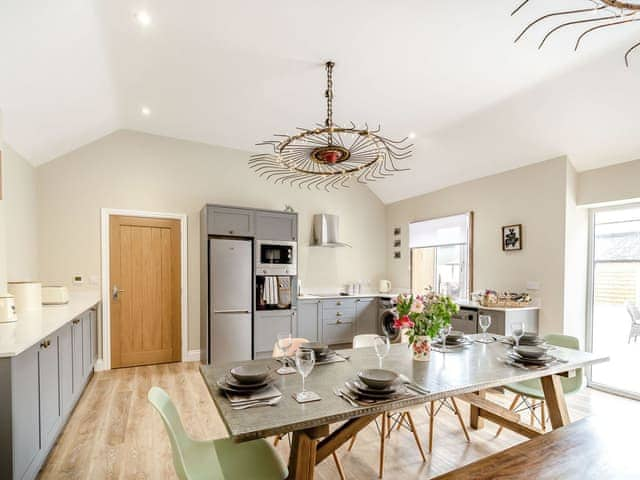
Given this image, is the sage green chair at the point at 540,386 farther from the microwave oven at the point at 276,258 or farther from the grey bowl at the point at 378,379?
the microwave oven at the point at 276,258

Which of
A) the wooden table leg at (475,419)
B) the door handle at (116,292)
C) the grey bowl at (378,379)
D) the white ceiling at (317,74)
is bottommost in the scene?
the wooden table leg at (475,419)

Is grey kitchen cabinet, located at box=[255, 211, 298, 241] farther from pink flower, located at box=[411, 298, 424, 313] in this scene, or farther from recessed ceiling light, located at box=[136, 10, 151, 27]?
pink flower, located at box=[411, 298, 424, 313]

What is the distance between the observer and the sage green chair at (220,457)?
4.81ft

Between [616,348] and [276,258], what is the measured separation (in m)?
4.02

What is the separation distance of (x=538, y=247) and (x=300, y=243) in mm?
3239

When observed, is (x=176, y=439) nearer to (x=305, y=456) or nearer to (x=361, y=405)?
(x=305, y=456)

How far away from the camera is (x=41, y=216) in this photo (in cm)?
410

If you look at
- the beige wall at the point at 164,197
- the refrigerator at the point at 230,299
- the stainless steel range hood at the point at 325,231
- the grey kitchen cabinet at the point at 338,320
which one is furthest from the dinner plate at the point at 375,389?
the stainless steel range hood at the point at 325,231

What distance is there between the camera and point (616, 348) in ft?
12.2

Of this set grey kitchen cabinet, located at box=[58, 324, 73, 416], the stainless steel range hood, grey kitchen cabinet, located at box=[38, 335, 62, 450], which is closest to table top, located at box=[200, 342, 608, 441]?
grey kitchen cabinet, located at box=[38, 335, 62, 450]

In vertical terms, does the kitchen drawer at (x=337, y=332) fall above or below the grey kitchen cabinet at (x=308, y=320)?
below

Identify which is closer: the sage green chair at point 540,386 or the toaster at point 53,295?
the sage green chair at point 540,386

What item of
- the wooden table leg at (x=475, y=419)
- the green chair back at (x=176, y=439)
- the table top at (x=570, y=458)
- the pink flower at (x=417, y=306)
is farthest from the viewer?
the wooden table leg at (x=475, y=419)

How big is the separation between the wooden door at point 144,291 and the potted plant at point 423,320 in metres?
3.59
